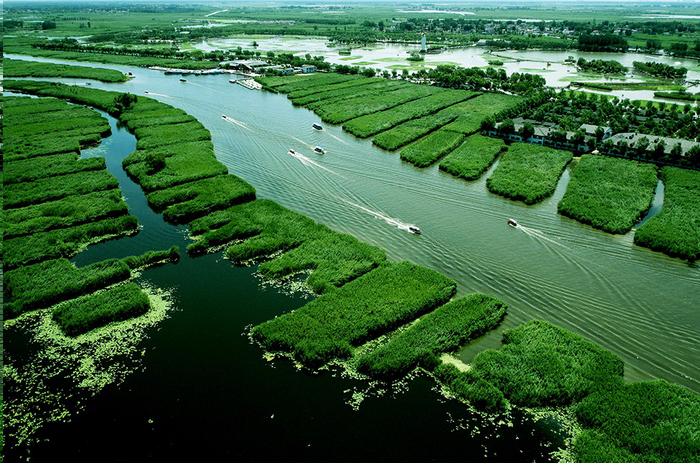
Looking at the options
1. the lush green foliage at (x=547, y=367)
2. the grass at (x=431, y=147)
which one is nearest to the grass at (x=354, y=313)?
the lush green foliage at (x=547, y=367)

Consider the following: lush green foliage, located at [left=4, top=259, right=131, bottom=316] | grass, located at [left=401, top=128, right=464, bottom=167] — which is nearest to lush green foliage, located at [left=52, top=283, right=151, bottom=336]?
lush green foliage, located at [left=4, top=259, right=131, bottom=316]

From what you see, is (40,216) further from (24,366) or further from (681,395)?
(681,395)

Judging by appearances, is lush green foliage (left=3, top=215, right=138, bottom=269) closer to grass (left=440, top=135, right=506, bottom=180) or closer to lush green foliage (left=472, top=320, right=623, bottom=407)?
lush green foliage (left=472, top=320, right=623, bottom=407)

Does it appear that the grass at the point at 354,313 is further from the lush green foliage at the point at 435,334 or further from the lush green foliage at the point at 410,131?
the lush green foliage at the point at 410,131

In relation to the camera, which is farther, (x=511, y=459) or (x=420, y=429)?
(x=420, y=429)

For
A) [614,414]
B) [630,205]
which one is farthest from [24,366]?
[630,205]
